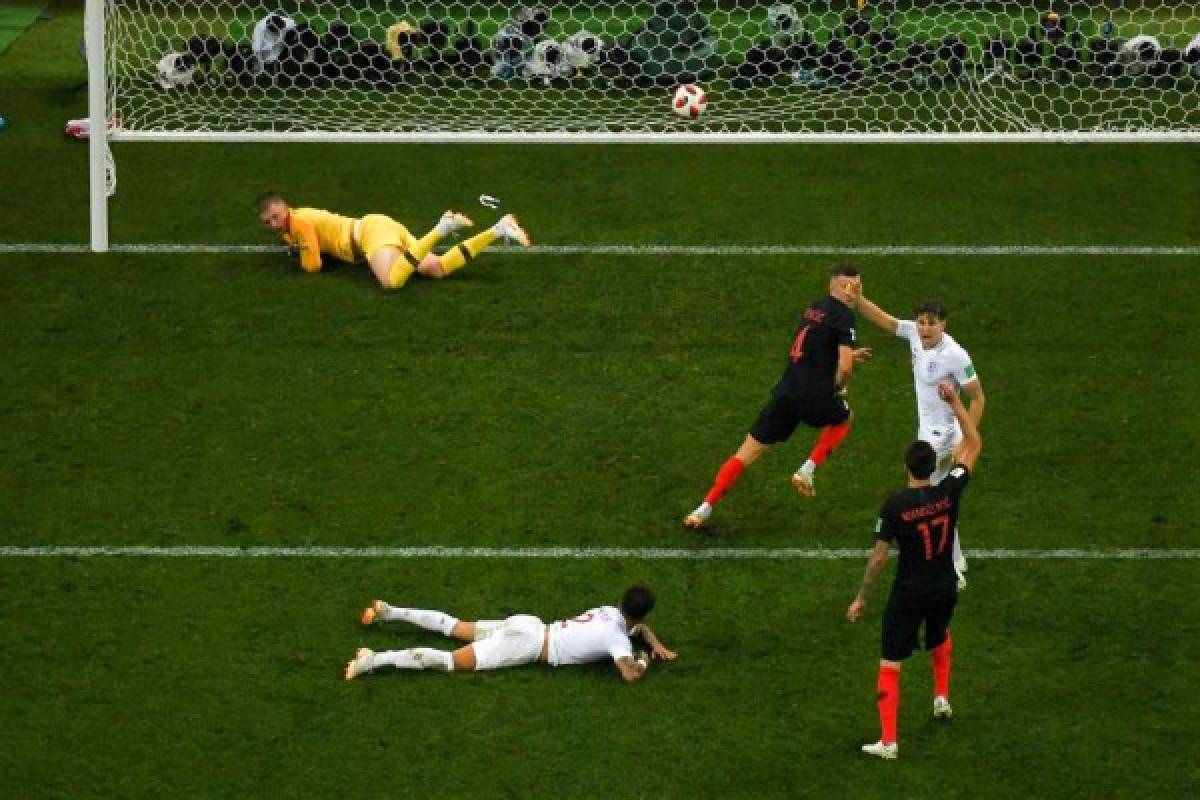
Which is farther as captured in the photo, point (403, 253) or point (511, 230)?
point (403, 253)

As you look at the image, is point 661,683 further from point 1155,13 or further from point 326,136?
point 1155,13

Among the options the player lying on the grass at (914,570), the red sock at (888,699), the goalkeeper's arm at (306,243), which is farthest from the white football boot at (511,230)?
the red sock at (888,699)

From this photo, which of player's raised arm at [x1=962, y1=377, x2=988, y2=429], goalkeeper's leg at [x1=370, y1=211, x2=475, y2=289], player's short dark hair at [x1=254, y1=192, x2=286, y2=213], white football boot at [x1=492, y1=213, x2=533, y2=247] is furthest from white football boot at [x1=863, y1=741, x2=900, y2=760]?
player's short dark hair at [x1=254, y1=192, x2=286, y2=213]

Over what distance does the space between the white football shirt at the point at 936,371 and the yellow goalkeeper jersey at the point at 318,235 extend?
5.68m

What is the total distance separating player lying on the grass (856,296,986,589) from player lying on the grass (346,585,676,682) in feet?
6.40

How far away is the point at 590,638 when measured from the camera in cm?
1254

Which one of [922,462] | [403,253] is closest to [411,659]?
[922,462]

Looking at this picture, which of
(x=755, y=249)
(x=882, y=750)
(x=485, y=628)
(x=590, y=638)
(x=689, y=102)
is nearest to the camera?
(x=882, y=750)

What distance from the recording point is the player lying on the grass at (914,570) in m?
11.5

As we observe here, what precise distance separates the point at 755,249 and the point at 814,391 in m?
4.47

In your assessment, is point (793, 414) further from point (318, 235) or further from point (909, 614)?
point (318, 235)

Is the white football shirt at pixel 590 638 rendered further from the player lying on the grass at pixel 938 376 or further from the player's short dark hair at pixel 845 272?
the player's short dark hair at pixel 845 272

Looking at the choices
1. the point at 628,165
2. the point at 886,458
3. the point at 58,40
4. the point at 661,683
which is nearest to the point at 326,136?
the point at 628,165

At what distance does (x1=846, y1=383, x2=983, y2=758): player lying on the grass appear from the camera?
11.5m
